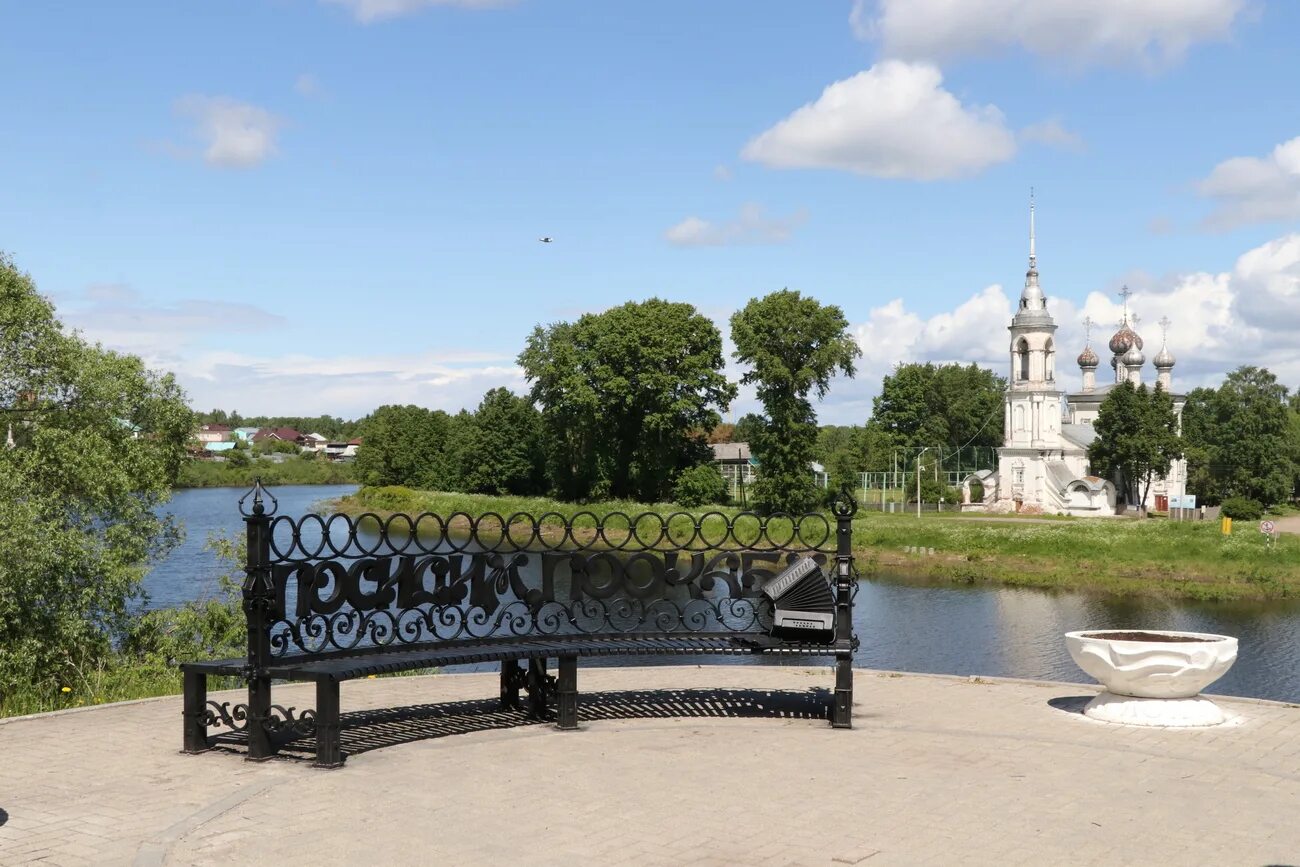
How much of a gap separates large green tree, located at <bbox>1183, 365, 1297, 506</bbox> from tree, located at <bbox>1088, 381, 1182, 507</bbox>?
6.75 meters

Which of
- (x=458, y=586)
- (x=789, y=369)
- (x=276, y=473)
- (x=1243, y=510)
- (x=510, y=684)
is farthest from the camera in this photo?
(x=276, y=473)

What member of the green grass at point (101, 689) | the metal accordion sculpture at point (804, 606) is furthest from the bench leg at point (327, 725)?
the green grass at point (101, 689)

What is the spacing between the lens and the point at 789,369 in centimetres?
5634

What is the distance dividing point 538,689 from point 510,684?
1.16 feet

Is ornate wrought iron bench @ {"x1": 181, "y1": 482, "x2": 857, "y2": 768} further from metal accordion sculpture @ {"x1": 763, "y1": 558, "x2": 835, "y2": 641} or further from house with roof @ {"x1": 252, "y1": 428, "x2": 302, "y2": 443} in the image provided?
house with roof @ {"x1": 252, "y1": 428, "x2": 302, "y2": 443}

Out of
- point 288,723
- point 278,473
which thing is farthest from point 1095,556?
point 278,473

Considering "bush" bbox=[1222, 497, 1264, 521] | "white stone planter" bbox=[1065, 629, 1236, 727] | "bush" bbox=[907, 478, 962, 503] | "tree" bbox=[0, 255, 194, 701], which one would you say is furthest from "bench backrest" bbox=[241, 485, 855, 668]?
"bush" bbox=[907, 478, 962, 503]

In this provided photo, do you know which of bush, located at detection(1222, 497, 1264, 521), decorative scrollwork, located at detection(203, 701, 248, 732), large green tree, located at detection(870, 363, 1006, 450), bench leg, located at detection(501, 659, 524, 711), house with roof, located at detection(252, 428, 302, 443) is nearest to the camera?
decorative scrollwork, located at detection(203, 701, 248, 732)

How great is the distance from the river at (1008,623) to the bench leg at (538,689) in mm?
14227

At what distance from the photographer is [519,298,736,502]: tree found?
191ft

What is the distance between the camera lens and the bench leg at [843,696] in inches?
381

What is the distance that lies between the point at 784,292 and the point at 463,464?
2851 cm

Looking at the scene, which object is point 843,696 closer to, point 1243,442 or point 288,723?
point 288,723

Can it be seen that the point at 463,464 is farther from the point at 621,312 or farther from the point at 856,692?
the point at 856,692
